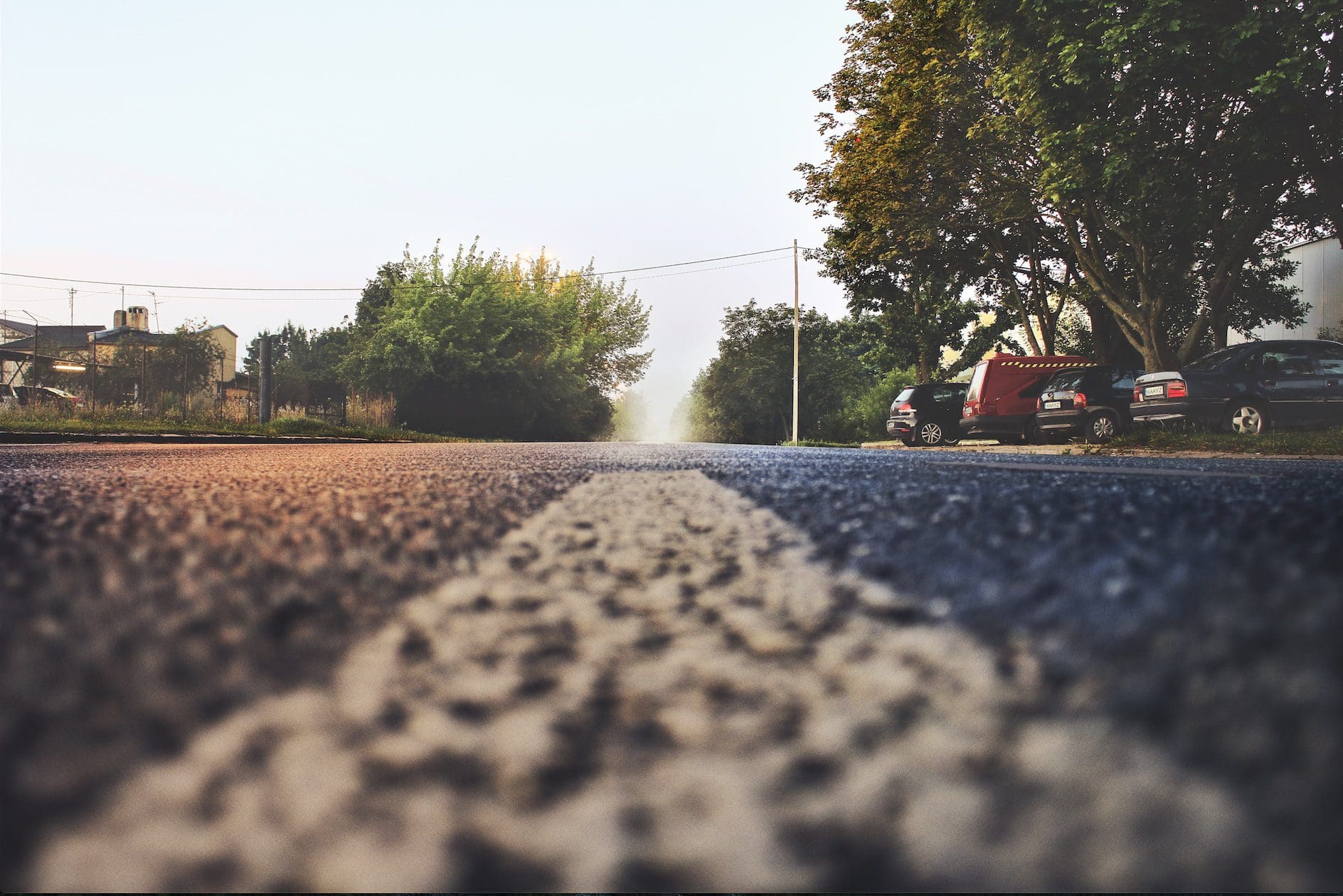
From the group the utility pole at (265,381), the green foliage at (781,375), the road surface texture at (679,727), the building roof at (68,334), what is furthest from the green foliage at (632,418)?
the road surface texture at (679,727)

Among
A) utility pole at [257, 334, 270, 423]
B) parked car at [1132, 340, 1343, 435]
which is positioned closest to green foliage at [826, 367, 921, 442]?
parked car at [1132, 340, 1343, 435]

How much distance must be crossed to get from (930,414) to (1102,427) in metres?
5.85

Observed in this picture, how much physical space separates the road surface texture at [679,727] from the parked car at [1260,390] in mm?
14818

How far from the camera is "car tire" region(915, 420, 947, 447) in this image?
2194 centimetres

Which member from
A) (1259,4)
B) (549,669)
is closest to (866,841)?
(549,669)

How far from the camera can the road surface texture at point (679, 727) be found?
0.26m

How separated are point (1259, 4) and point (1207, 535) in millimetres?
16204

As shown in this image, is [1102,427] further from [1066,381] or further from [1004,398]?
[1004,398]

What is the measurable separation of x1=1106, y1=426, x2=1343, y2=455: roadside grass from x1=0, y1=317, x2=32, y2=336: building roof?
76051 millimetres

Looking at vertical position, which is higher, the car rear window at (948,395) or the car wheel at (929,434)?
the car rear window at (948,395)

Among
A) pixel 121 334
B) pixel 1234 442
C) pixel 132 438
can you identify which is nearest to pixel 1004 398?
pixel 1234 442

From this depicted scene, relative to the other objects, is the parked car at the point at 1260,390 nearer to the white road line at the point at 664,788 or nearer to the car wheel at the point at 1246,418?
the car wheel at the point at 1246,418

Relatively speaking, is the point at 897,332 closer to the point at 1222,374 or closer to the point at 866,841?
the point at 1222,374

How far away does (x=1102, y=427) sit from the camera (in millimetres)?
16297
